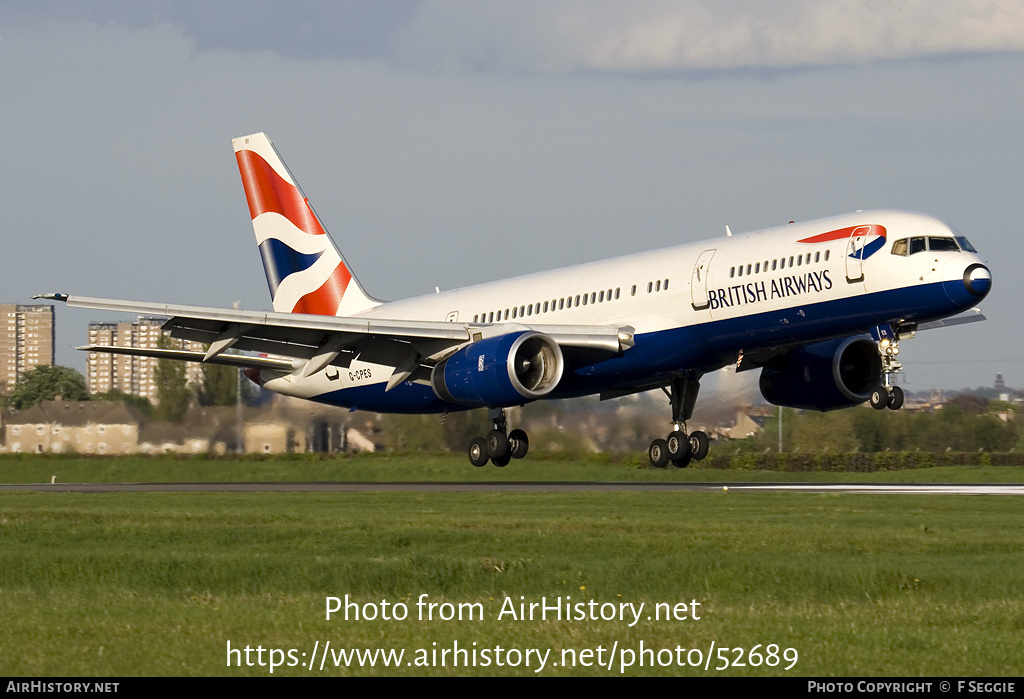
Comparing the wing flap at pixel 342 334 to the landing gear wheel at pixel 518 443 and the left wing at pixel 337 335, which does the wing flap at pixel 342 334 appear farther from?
the landing gear wheel at pixel 518 443

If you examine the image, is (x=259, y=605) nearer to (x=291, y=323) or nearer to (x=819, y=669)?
(x=819, y=669)

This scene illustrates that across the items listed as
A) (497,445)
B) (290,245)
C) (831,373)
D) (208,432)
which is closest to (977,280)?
(831,373)

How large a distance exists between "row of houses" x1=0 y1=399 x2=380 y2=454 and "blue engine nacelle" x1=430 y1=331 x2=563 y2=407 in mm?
12014

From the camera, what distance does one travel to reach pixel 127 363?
149 meters

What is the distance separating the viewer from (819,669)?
11.3 metres

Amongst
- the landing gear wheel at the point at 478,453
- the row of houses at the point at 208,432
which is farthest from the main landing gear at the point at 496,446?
the row of houses at the point at 208,432

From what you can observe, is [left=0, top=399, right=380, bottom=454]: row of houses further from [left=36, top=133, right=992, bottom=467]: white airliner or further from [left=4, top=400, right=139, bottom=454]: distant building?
[left=36, top=133, right=992, bottom=467]: white airliner

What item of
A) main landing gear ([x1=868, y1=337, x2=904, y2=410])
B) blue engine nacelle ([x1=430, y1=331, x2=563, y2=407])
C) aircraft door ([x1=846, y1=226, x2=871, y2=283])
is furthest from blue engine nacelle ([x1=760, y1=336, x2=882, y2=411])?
blue engine nacelle ([x1=430, y1=331, x2=563, y2=407])

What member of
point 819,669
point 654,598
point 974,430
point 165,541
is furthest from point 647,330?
point 974,430

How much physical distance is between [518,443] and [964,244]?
13.0 m

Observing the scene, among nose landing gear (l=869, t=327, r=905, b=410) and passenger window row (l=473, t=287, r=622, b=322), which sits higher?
passenger window row (l=473, t=287, r=622, b=322)

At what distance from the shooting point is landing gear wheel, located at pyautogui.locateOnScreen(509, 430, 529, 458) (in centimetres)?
3766

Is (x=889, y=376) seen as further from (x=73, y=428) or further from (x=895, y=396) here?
(x=73, y=428)
